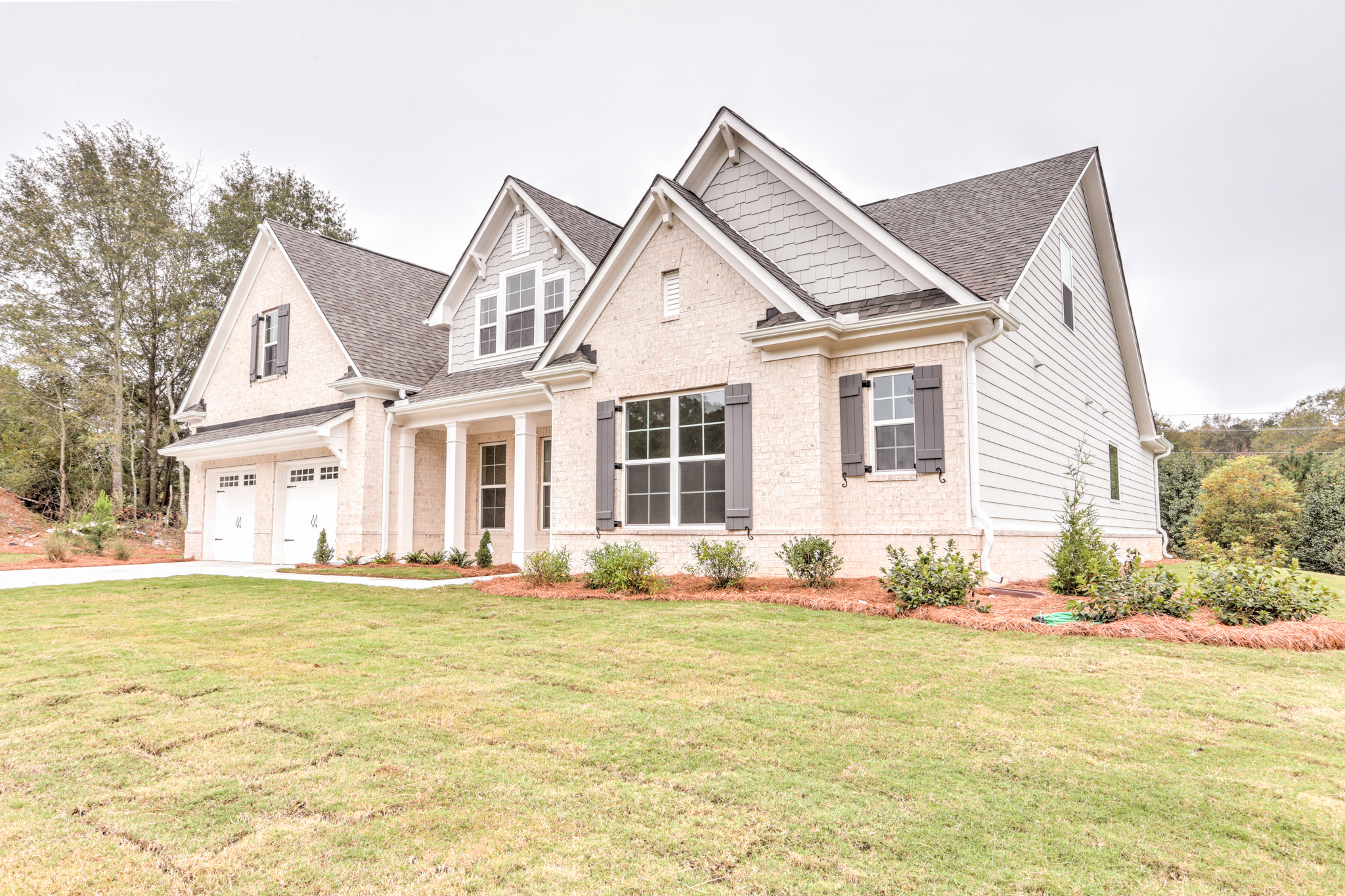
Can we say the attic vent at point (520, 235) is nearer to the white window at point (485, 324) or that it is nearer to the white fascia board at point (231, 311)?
the white window at point (485, 324)

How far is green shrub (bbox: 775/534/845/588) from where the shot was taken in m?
9.98

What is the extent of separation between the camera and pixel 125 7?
59.8 feet

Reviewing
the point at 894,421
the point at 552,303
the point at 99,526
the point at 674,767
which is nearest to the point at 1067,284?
the point at 894,421

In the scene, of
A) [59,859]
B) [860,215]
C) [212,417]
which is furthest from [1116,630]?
[212,417]

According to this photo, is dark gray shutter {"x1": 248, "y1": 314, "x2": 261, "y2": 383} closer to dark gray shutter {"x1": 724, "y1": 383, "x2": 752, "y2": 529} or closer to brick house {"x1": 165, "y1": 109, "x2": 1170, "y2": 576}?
brick house {"x1": 165, "y1": 109, "x2": 1170, "y2": 576}

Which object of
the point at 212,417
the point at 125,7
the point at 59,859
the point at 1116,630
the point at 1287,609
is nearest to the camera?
the point at 59,859

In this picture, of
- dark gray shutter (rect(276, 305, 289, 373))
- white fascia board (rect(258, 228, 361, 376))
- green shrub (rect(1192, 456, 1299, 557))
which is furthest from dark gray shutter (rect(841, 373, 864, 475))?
green shrub (rect(1192, 456, 1299, 557))

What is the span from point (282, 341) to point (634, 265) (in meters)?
11.2

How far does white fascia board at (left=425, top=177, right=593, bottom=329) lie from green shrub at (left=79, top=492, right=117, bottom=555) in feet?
34.2

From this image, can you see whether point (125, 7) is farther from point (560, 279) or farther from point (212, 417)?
point (560, 279)

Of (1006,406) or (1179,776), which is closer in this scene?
(1179,776)

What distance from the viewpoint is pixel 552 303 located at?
53.0 feet

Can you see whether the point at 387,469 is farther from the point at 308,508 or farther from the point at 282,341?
the point at 282,341

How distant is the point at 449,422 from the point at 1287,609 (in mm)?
14049
